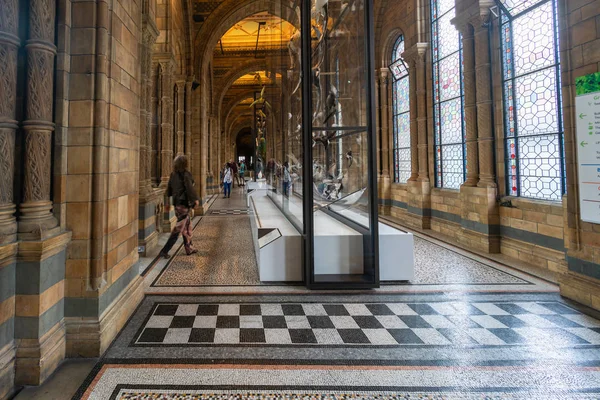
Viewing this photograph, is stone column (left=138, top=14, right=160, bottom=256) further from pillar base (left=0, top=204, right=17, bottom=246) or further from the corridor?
pillar base (left=0, top=204, right=17, bottom=246)

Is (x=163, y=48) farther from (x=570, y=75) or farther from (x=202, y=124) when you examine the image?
(x=570, y=75)

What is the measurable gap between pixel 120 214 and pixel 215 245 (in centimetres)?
297

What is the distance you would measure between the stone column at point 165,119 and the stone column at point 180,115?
1.69m

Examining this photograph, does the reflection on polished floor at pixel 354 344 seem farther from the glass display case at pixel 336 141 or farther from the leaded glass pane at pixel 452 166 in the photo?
the leaded glass pane at pixel 452 166

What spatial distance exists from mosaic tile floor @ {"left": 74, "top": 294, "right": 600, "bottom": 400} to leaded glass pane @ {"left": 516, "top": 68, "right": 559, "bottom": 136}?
260cm

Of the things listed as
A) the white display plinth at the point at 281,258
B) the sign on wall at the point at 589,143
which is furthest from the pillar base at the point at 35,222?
the sign on wall at the point at 589,143

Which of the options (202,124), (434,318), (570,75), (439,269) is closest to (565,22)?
(570,75)

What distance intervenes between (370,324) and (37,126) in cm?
269

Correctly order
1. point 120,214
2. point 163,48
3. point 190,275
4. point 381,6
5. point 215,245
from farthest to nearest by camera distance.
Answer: point 381,6
point 163,48
point 215,245
point 190,275
point 120,214

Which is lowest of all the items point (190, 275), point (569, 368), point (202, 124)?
point (569, 368)

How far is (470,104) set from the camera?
5438mm

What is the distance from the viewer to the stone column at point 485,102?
510cm

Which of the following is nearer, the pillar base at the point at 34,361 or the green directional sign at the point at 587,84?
the pillar base at the point at 34,361

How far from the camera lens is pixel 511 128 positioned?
4.89 metres
